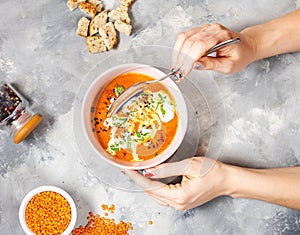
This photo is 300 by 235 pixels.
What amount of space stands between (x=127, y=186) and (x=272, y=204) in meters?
0.67

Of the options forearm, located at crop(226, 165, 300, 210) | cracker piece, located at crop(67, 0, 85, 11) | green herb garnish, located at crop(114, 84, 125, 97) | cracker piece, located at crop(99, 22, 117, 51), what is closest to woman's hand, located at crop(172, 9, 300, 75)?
green herb garnish, located at crop(114, 84, 125, 97)

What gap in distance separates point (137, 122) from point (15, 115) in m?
0.55

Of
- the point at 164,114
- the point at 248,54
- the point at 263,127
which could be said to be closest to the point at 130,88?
the point at 164,114

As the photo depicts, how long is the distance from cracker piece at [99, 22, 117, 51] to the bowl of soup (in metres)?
0.21

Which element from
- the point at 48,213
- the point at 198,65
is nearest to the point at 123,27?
the point at 198,65

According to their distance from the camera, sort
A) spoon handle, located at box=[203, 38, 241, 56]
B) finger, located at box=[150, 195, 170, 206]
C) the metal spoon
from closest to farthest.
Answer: spoon handle, located at box=[203, 38, 241, 56], the metal spoon, finger, located at box=[150, 195, 170, 206]

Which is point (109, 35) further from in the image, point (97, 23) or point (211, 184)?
point (211, 184)

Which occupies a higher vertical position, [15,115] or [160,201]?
[15,115]

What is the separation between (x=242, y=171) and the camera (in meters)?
1.83

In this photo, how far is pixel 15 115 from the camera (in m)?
1.87

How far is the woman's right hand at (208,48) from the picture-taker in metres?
1.59

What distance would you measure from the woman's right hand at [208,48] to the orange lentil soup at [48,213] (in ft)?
2.55

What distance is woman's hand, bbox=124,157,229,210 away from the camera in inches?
69.0

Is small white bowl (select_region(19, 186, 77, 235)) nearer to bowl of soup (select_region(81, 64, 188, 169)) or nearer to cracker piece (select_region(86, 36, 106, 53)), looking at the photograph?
bowl of soup (select_region(81, 64, 188, 169))
